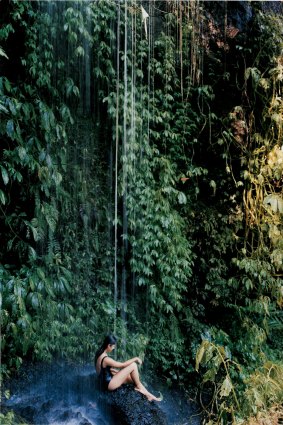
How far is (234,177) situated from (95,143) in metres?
1.92

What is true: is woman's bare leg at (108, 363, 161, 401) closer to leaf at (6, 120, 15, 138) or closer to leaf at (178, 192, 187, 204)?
leaf at (178, 192, 187, 204)

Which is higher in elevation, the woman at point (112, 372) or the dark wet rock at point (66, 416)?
the woman at point (112, 372)

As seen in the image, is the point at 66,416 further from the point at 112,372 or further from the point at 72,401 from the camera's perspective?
the point at 112,372

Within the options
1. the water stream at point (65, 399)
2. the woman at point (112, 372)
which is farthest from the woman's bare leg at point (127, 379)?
the water stream at point (65, 399)

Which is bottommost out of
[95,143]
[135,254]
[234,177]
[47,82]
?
[135,254]

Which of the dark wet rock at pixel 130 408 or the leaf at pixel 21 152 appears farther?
the leaf at pixel 21 152

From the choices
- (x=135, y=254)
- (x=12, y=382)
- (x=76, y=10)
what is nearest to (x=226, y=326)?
(x=135, y=254)

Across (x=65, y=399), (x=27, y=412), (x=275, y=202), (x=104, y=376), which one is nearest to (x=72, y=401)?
(x=65, y=399)

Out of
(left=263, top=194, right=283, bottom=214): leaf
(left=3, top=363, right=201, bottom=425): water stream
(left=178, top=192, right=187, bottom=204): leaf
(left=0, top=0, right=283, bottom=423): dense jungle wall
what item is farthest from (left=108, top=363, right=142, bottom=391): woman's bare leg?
(left=263, top=194, right=283, bottom=214): leaf

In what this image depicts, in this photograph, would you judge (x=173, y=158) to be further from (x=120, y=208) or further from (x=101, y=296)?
(x=101, y=296)

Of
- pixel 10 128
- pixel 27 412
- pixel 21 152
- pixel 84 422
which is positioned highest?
pixel 10 128

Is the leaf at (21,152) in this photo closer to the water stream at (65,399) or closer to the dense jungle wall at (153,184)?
the dense jungle wall at (153,184)

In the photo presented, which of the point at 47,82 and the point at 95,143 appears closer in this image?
the point at 47,82

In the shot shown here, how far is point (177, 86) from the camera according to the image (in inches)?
217
